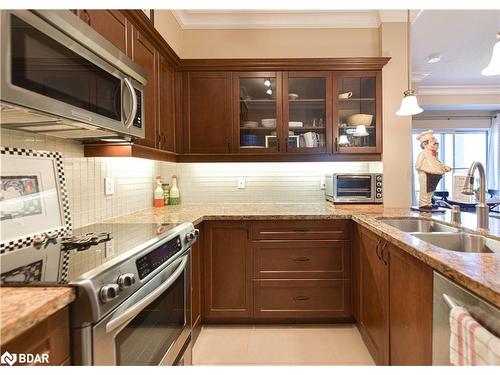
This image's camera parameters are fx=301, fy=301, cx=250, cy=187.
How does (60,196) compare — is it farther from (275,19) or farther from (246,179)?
(275,19)

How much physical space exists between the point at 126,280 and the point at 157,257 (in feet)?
0.98

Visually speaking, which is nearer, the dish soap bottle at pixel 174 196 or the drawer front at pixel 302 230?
the drawer front at pixel 302 230

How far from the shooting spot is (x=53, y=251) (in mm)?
1244

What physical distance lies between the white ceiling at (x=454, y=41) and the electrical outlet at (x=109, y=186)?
10.4 ft

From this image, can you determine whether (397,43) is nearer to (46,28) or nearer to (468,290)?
(468,290)

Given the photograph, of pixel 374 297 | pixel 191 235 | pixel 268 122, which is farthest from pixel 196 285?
pixel 268 122

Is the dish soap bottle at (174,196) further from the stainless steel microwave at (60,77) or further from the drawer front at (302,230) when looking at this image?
the stainless steel microwave at (60,77)

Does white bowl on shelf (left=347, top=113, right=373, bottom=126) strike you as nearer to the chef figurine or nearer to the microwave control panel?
the chef figurine

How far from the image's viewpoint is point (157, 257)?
1.35 m

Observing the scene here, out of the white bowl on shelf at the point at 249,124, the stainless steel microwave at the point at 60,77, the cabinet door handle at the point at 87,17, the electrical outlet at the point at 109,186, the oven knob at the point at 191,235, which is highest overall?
the cabinet door handle at the point at 87,17

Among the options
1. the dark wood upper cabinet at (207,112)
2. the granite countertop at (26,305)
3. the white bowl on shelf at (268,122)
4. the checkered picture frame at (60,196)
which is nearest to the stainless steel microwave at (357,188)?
the white bowl on shelf at (268,122)

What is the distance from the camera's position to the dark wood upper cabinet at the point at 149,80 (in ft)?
6.42
